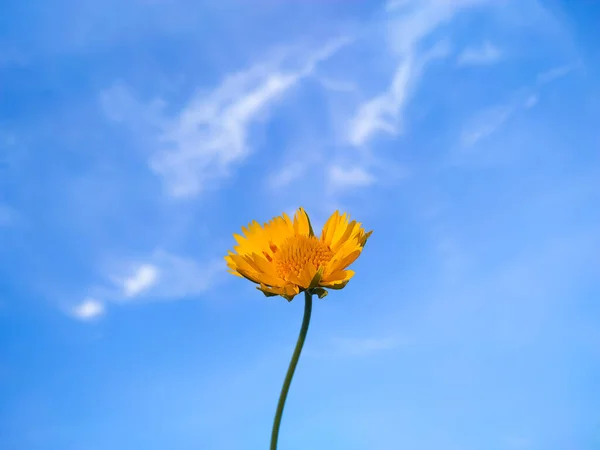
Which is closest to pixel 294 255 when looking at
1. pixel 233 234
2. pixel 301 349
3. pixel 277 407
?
pixel 233 234

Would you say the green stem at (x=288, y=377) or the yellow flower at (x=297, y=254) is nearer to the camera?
the green stem at (x=288, y=377)

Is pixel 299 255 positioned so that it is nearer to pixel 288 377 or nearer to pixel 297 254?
pixel 297 254

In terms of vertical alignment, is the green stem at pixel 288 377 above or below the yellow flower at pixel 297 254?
below

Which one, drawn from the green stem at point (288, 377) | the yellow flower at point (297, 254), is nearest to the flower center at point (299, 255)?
the yellow flower at point (297, 254)

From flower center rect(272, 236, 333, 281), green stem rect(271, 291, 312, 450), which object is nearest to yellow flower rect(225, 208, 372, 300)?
flower center rect(272, 236, 333, 281)

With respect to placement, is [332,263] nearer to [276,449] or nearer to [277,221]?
[277,221]

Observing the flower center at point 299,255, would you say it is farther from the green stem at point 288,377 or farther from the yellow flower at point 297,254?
the green stem at point 288,377

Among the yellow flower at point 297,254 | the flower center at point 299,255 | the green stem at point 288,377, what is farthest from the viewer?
the flower center at point 299,255

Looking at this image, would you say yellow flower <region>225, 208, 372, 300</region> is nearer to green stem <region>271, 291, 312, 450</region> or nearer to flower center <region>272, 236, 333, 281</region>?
flower center <region>272, 236, 333, 281</region>
